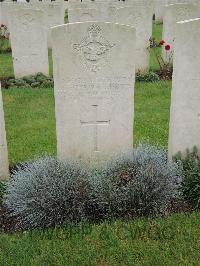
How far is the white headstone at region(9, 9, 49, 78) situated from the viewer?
10578mm

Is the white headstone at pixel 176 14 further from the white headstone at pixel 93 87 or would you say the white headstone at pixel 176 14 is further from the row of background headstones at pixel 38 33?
the white headstone at pixel 93 87

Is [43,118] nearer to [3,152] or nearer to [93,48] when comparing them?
[3,152]

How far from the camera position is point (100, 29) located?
5.24 m

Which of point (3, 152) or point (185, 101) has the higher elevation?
point (185, 101)

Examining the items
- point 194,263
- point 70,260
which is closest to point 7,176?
point 70,260

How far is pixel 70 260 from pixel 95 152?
6.28ft

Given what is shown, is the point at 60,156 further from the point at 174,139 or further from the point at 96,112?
the point at 174,139

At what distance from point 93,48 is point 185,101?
4.11 feet

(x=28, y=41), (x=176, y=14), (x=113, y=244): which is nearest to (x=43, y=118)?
(x=28, y=41)

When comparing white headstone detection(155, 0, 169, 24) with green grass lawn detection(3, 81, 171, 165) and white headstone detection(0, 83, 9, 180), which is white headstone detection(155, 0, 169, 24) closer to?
green grass lawn detection(3, 81, 171, 165)

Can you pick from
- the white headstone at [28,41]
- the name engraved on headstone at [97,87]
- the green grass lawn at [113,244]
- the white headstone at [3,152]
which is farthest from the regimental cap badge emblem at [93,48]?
the white headstone at [28,41]

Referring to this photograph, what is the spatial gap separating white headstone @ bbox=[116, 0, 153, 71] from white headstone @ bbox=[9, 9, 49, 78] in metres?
1.94

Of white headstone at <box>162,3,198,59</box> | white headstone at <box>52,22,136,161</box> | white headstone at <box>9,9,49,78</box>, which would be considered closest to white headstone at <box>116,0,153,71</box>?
white headstone at <box>162,3,198,59</box>

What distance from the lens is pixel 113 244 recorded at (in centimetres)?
434
